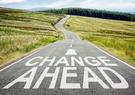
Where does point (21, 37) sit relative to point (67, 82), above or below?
below

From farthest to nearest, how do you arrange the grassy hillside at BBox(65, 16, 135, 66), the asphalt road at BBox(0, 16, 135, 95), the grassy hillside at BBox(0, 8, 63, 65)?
the grassy hillside at BBox(65, 16, 135, 66) → the grassy hillside at BBox(0, 8, 63, 65) → the asphalt road at BBox(0, 16, 135, 95)

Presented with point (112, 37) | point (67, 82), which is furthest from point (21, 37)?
point (112, 37)

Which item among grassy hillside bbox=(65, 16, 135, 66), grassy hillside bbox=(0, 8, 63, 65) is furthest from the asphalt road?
grassy hillside bbox=(0, 8, 63, 65)

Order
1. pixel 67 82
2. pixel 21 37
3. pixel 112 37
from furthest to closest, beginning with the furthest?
pixel 112 37
pixel 21 37
pixel 67 82

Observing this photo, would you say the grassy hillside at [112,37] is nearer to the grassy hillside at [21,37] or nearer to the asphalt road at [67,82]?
the asphalt road at [67,82]

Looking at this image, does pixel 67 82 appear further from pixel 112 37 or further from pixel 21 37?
pixel 112 37

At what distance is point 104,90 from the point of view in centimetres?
Answer: 725

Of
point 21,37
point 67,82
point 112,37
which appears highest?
point 67,82

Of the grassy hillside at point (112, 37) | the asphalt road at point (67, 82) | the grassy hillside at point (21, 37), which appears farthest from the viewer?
the grassy hillside at point (112, 37)

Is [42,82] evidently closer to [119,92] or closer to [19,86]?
[19,86]

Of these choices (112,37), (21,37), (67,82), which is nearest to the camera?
(67,82)

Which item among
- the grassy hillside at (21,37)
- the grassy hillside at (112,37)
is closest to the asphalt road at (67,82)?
the grassy hillside at (112,37)

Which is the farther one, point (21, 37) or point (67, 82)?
point (21, 37)

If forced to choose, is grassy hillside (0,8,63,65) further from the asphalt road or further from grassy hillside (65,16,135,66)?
grassy hillside (65,16,135,66)
